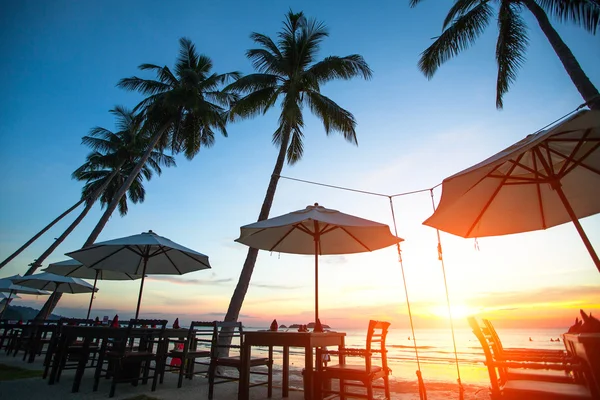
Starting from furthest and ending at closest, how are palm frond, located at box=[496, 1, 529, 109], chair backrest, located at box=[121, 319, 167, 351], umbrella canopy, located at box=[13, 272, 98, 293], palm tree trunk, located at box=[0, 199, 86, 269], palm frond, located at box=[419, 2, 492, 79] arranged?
palm tree trunk, located at box=[0, 199, 86, 269] < umbrella canopy, located at box=[13, 272, 98, 293] < palm frond, located at box=[419, 2, 492, 79] < palm frond, located at box=[496, 1, 529, 109] < chair backrest, located at box=[121, 319, 167, 351]

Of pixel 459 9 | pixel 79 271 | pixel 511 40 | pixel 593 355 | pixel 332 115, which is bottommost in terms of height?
pixel 593 355

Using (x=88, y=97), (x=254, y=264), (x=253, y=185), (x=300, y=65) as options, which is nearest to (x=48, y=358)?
(x=254, y=264)

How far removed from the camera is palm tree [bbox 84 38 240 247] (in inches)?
525

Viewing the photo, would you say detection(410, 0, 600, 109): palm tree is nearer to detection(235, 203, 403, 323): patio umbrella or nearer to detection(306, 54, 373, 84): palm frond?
detection(306, 54, 373, 84): palm frond

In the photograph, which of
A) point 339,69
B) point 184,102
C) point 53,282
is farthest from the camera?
point 184,102

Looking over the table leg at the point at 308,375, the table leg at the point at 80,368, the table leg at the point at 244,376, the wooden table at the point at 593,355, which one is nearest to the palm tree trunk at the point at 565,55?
the wooden table at the point at 593,355

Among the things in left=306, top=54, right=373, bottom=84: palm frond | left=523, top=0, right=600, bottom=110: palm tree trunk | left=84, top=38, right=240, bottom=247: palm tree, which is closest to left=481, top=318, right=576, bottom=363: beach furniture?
left=523, top=0, right=600, bottom=110: palm tree trunk

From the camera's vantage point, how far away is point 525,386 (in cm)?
228

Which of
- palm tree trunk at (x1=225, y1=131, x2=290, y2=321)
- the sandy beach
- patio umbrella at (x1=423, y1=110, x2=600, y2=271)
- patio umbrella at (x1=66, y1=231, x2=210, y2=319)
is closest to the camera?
patio umbrella at (x1=423, y1=110, x2=600, y2=271)

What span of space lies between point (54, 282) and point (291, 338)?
1085cm

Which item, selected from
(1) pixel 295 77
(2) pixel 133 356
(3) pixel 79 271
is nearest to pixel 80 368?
(2) pixel 133 356

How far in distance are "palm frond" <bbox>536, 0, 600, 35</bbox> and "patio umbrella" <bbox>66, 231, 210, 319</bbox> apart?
10.9 m

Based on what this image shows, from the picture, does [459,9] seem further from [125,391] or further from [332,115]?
[125,391]

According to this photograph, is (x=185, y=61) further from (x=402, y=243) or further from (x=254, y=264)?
(x=402, y=243)
